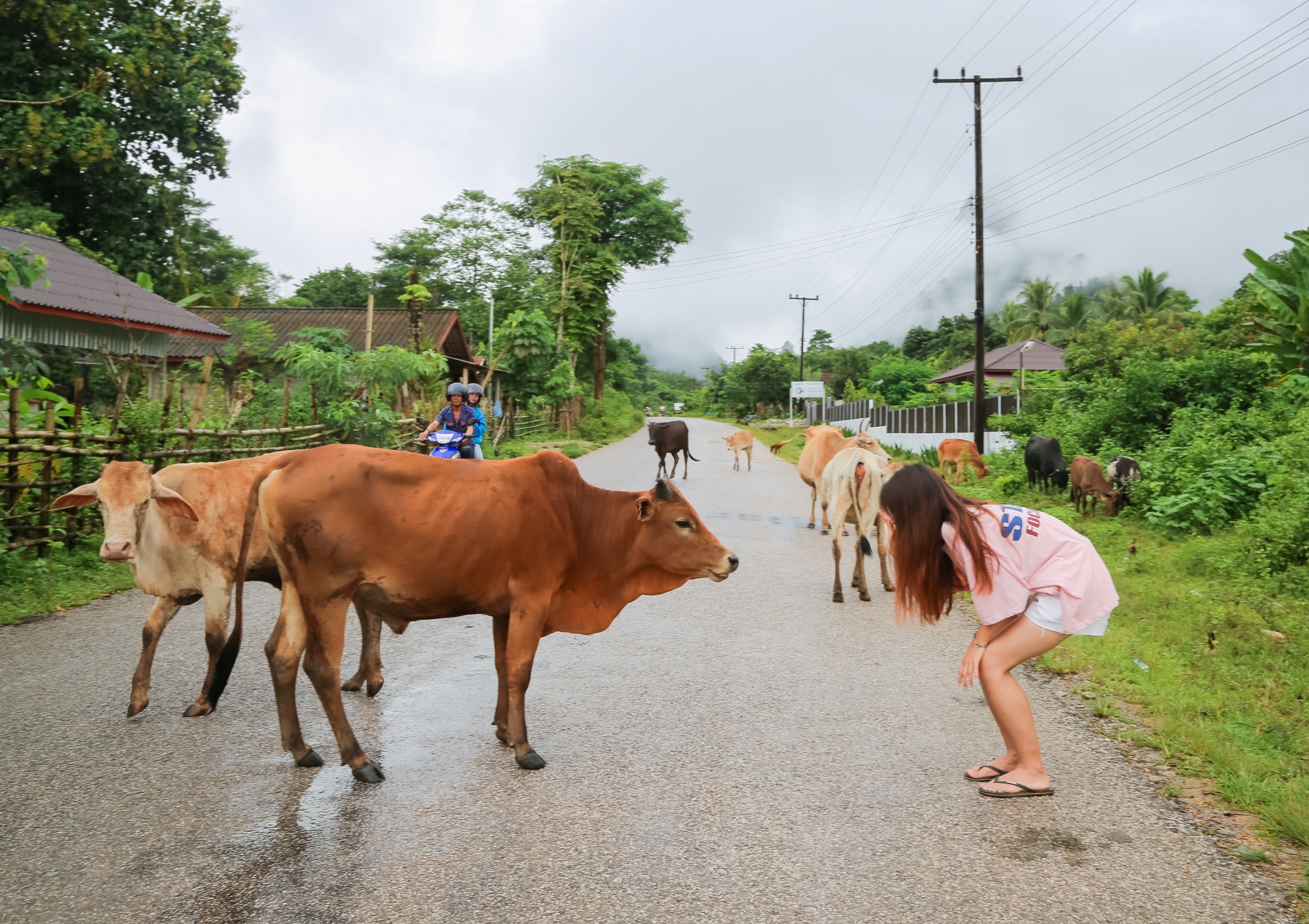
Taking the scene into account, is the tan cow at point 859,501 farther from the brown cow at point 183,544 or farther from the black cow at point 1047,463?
the black cow at point 1047,463

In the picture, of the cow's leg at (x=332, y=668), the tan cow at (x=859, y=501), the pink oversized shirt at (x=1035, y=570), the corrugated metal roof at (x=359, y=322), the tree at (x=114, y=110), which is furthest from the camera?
the corrugated metal roof at (x=359, y=322)

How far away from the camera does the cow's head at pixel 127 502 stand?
4918 millimetres

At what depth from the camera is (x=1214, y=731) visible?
16.1 feet

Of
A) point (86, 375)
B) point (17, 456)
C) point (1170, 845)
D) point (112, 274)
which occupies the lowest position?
point (1170, 845)

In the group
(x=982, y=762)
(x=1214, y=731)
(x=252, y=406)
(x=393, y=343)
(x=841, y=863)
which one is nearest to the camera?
(x=841, y=863)

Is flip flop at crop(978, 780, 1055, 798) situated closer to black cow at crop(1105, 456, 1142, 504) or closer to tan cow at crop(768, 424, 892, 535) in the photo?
tan cow at crop(768, 424, 892, 535)

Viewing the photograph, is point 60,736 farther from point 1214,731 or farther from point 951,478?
point 951,478

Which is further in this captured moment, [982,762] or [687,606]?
[687,606]

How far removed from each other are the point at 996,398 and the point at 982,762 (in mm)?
22122

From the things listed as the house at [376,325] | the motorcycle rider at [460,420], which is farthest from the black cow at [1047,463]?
the house at [376,325]

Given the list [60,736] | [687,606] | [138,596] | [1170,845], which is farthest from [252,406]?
[1170,845]

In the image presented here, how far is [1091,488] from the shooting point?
1289 cm

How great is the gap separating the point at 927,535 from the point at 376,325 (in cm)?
3089

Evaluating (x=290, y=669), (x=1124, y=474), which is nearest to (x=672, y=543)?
(x=290, y=669)
